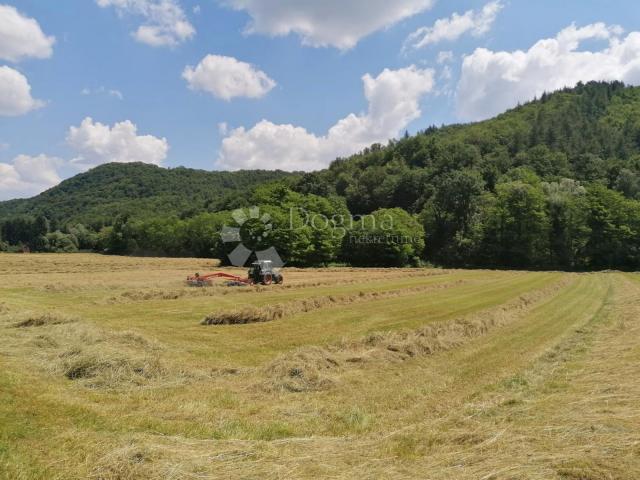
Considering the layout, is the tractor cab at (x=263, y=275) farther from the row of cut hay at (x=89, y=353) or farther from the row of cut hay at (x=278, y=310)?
the row of cut hay at (x=89, y=353)

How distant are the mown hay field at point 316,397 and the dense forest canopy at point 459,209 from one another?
54.9 metres

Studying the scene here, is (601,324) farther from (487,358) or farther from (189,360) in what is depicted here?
(189,360)

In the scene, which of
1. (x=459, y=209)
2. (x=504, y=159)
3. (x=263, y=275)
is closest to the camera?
(x=263, y=275)

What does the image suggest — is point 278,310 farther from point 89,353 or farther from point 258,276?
point 258,276

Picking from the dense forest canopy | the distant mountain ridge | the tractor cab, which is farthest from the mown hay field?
the distant mountain ridge

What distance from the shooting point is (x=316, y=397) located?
10164 millimetres

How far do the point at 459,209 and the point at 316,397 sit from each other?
8685 centimetres

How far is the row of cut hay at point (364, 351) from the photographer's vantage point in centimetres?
1113

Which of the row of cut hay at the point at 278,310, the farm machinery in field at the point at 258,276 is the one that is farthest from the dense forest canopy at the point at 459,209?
the row of cut hay at the point at 278,310

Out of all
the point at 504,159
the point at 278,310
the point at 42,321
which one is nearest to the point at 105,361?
the point at 42,321

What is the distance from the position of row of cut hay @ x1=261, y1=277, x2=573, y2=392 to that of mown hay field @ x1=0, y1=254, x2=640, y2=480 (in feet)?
0.20

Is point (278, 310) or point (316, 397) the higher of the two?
point (278, 310)

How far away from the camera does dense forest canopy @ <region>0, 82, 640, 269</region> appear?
74.1 metres

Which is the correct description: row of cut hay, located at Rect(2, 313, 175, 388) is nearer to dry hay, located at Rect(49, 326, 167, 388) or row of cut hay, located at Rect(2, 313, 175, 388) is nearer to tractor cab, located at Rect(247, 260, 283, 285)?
dry hay, located at Rect(49, 326, 167, 388)
